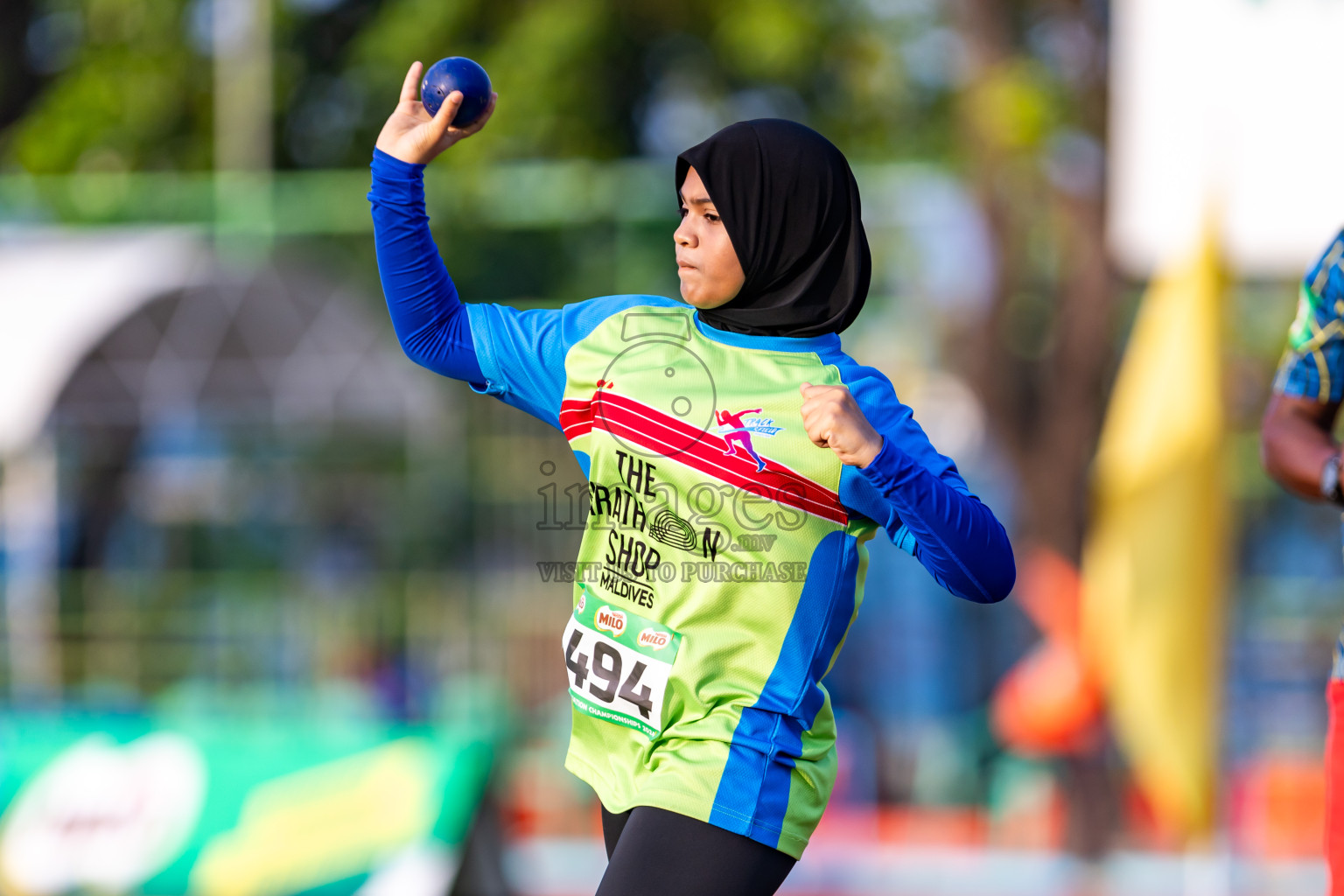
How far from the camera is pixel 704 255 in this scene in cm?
256

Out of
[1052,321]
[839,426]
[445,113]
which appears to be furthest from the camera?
[1052,321]

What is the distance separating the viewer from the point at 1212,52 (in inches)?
286

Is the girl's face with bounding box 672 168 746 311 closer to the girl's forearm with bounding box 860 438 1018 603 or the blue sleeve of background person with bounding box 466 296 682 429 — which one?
Answer: the blue sleeve of background person with bounding box 466 296 682 429

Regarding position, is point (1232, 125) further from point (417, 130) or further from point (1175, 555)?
point (417, 130)

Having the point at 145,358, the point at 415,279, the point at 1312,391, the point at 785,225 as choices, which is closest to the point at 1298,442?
the point at 1312,391

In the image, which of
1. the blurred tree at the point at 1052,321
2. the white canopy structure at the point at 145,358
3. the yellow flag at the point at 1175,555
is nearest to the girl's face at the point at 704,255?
the yellow flag at the point at 1175,555

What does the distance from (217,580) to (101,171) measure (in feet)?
18.2

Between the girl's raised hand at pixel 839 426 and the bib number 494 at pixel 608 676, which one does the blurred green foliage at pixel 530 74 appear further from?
the girl's raised hand at pixel 839 426

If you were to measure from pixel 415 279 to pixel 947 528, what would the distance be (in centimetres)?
98

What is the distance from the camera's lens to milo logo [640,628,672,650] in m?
2.53

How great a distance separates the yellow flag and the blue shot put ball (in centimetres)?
464

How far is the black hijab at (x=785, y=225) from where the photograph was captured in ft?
8.30

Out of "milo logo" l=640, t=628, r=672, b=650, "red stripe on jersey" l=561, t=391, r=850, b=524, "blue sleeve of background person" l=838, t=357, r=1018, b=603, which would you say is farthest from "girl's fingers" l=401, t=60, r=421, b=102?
"milo logo" l=640, t=628, r=672, b=650

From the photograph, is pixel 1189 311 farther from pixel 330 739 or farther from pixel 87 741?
pixel 87 741
